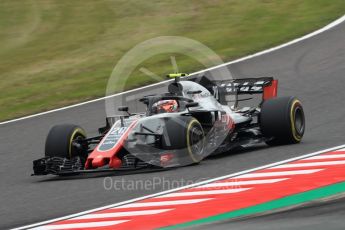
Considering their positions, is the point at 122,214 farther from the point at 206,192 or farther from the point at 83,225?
the point at 206,192

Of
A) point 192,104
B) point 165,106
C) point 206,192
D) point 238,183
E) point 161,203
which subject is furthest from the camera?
point 165,106

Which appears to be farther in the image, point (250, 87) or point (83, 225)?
point (250, 87)

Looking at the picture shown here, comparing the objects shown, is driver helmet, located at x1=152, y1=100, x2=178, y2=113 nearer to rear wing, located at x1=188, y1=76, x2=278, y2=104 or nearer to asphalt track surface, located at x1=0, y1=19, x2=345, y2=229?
asphalt track surface, located at x1=0, y1=19, x2=345, y2=229

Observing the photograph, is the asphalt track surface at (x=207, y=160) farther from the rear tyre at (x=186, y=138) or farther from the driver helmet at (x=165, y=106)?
the driver helmet at (x=165, y=106)

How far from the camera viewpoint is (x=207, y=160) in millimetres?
12703

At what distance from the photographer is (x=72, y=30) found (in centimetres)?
2570

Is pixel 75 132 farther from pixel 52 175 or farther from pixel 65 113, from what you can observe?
pixel 65 113

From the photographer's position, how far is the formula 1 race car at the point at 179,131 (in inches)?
467

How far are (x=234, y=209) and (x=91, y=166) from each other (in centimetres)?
335

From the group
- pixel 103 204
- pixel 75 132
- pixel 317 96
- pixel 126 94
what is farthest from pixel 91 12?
pixel 103 204

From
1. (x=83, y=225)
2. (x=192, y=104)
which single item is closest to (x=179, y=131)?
(x=192, y=104)

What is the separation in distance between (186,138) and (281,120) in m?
1.86

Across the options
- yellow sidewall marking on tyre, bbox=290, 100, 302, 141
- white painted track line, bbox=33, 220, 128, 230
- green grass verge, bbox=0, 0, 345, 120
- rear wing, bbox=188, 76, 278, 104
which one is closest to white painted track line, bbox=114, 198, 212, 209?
white painted track line, bbox=33, 220, 128, 230

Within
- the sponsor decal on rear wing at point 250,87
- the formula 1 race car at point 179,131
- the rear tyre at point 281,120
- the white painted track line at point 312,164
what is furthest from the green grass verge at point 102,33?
the white painted track line at point 312,164
